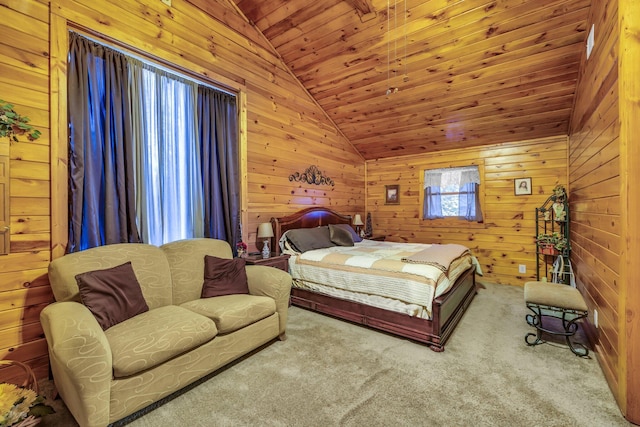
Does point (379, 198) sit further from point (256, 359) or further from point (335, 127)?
point (256, 359)

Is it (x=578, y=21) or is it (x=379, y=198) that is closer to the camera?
(x=578, y=21)

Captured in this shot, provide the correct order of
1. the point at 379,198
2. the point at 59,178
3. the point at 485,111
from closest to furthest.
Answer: the point at 59,178 < the point at 485,111 < the point at 379,198

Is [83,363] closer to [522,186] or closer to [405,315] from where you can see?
[405,315]

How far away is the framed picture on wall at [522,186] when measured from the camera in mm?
4449

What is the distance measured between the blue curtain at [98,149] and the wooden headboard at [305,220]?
1716mm

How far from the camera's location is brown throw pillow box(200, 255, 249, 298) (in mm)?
2486

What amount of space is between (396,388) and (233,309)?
1277 mm

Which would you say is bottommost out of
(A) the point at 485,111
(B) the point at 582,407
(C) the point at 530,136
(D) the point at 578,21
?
(B) the point at 582,407

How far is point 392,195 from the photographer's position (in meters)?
5.77

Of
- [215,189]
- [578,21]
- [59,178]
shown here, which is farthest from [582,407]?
[59,178]

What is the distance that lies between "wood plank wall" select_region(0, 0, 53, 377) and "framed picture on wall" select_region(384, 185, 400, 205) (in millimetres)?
5063

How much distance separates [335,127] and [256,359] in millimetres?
4170

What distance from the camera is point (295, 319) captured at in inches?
122

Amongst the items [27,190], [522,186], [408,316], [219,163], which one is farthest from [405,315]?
[522,186]
